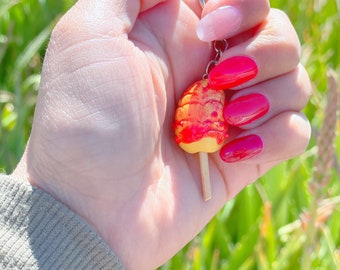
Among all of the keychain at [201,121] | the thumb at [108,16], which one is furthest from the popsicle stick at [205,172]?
the thumb at [108,16]

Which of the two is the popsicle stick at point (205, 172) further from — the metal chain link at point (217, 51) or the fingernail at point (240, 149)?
the metal chain link at point (217, 51)

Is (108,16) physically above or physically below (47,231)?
above

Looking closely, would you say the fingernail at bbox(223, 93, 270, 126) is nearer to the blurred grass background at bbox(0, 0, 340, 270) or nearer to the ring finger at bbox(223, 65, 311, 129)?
the ring finger at bbox(223, 65, 311, 129)

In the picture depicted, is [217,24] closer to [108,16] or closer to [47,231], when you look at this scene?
[108,16]

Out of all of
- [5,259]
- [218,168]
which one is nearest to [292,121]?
[218,168]

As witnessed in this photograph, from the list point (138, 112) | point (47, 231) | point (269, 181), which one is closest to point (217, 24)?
point (138, 112)
